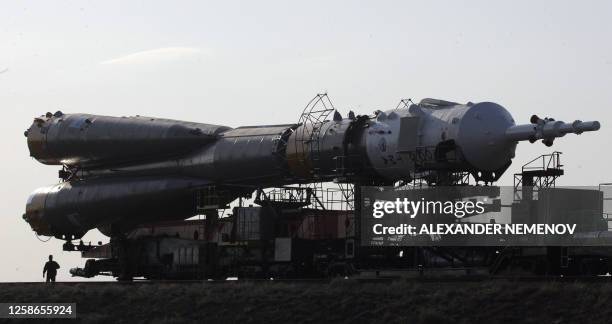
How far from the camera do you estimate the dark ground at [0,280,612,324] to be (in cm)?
2327

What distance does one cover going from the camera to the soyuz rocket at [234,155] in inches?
1383

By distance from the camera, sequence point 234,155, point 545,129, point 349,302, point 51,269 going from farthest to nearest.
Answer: point 51,269, point 234,155, point 545,129, point 349,302

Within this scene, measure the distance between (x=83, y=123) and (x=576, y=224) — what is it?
2450 cm

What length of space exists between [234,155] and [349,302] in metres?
17.2

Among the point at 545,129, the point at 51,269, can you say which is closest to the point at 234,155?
the point at 51,269

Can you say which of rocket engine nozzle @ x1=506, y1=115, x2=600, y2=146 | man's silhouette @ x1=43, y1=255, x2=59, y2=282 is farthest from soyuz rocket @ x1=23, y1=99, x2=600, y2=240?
man's silhouette @ x1=43, y1=255, x2=59, y2=282

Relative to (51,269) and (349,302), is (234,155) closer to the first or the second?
(51,269)

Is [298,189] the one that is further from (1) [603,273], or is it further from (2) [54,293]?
(1) [603,273]

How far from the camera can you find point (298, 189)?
42969 mm

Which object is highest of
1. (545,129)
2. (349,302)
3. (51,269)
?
(545,129)

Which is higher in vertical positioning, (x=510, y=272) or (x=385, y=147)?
(x=385, y=147)

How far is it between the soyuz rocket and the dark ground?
8259 millimetres

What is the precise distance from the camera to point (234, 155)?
139ft

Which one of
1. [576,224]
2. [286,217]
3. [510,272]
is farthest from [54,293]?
[576,224]
